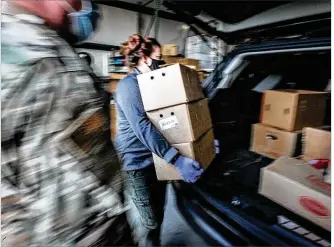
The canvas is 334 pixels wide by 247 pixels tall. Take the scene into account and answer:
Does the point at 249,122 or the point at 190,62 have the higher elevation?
the point at 190,62

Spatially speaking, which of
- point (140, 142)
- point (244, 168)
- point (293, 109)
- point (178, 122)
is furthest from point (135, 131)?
point (293, 109)

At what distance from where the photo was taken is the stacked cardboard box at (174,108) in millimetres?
903

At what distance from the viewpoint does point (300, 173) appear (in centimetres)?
99

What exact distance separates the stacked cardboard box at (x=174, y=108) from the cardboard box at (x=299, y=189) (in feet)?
1.10

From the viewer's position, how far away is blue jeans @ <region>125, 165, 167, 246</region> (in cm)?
102

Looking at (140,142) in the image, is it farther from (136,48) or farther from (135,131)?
(136,48)

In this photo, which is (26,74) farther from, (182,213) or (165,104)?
(182,213)

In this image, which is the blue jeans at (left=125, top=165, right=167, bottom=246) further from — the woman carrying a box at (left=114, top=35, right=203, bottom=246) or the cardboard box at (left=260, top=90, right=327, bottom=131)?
the cardboard box at (left=260, top=90, right=327, bottom=131)

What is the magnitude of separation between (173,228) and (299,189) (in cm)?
56

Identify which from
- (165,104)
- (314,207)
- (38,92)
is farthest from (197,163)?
(38,92)

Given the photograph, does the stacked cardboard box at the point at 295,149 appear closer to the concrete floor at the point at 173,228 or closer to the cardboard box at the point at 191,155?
the cardboard box at the point at 191,155

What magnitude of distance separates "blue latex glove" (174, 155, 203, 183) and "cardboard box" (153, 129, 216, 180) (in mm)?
17

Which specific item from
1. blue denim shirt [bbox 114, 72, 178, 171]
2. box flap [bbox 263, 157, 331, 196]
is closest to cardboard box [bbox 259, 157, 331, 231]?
box flap [bbox 263, 157, 331, 196]

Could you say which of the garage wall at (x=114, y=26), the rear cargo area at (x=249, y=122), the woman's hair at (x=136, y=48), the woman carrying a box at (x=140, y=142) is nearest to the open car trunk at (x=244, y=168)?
the rear cargo area at (x=249, y=122)
